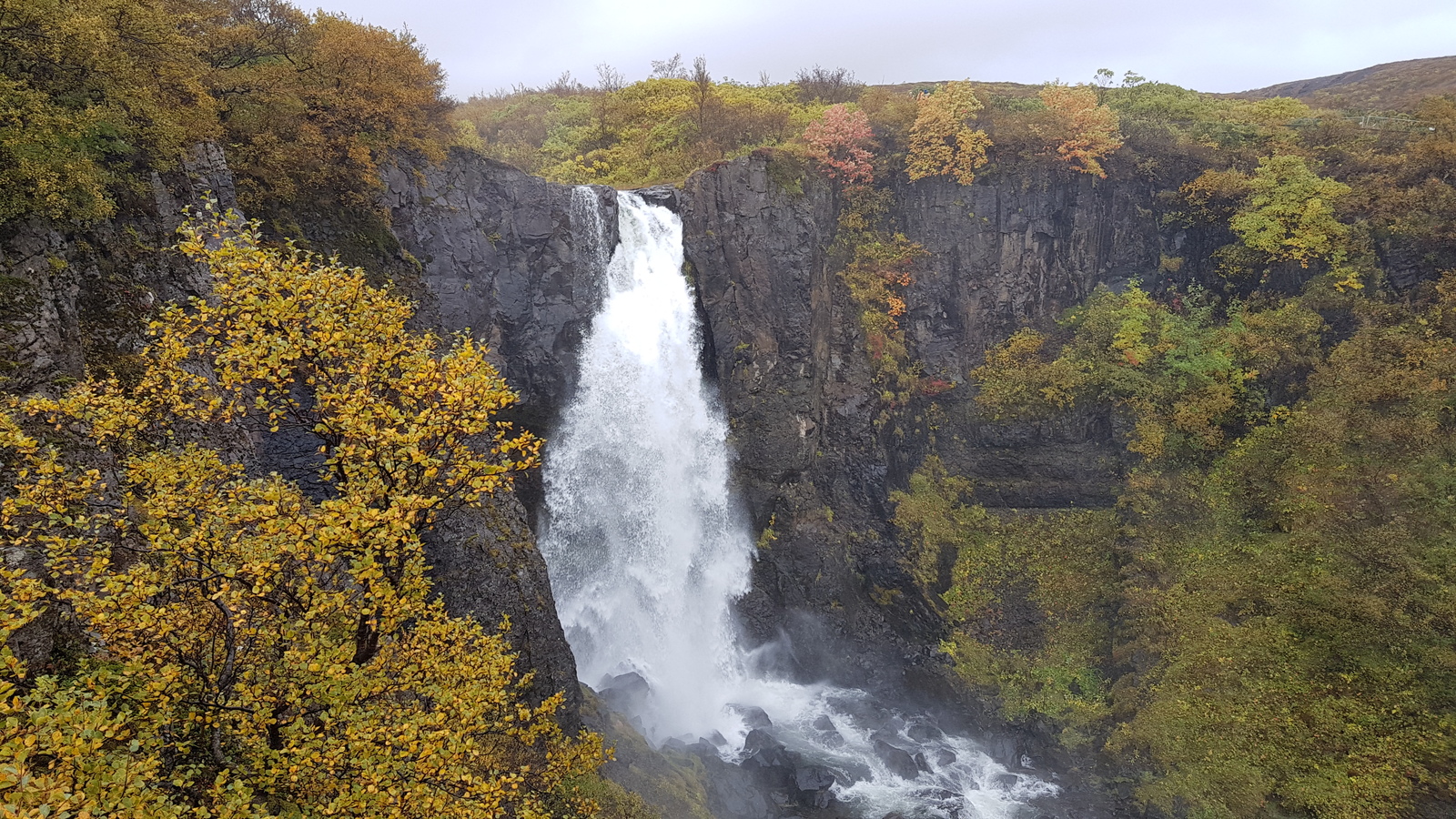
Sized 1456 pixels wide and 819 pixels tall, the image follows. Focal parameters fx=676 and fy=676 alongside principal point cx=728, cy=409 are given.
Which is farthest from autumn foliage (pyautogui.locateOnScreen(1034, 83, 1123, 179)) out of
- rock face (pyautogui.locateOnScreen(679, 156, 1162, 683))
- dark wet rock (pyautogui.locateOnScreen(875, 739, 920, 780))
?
dark wet rock (pyautogui.locateOnScreen(875, 739, 920, 780))

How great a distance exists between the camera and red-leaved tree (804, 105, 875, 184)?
29000mm

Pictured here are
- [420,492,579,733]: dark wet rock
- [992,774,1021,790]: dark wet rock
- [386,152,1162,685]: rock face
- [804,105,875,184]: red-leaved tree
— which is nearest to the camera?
[420,492,579,733]: dark wet rock

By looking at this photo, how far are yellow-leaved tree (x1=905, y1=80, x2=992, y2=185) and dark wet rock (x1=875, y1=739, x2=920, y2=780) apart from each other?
2241 cm

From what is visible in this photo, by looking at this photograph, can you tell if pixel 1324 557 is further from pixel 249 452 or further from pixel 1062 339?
pixel 249 452

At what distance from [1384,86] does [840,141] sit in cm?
4743

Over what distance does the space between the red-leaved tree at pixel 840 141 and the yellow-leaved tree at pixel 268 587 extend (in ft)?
79.3

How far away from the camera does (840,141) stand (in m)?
29.2

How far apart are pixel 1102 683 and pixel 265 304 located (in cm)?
2412

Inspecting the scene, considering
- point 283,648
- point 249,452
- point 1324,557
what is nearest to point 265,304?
point 283,648

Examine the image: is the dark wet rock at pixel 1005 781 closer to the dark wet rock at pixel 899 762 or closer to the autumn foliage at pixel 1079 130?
the dark wet rock at pixel 899 762

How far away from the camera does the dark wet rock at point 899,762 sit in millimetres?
20469

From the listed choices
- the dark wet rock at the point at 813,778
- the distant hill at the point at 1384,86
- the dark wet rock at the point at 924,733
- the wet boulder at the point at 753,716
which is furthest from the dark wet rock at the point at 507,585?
the distant hill at the point at 1384,86

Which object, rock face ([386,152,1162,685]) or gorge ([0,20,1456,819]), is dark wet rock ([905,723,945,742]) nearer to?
gorge ([0,20,1456,819])

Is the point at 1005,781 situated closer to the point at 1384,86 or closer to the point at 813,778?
the point at 813,778
